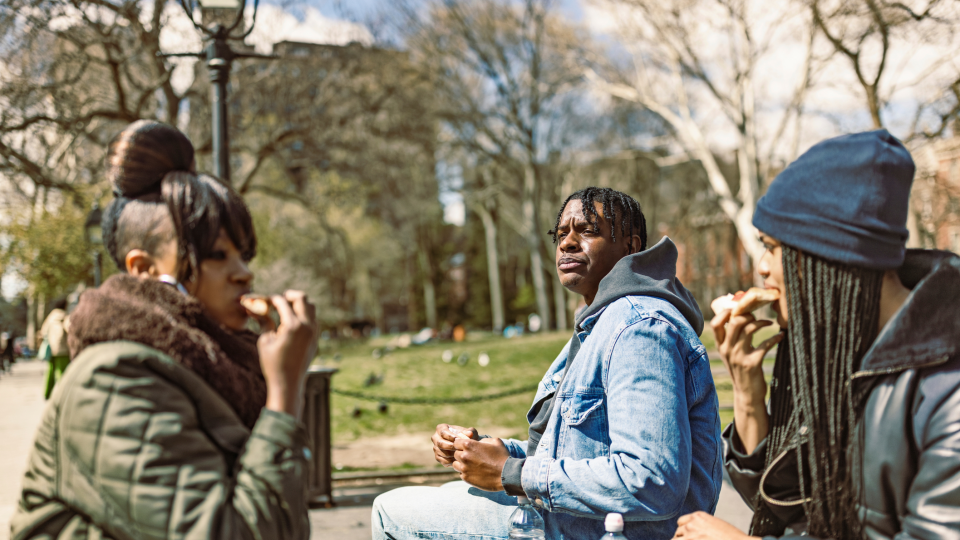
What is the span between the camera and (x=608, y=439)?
2.23 metres

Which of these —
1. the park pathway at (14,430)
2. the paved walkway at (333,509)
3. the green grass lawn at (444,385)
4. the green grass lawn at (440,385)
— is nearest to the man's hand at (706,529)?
the paved walkway at (333,509)

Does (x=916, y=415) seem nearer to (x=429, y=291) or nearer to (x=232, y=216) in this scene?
(x=232, y=216)

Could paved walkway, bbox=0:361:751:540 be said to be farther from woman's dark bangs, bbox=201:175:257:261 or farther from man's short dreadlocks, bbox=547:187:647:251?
man's short dreadlocks, bbox=547:187:647:251

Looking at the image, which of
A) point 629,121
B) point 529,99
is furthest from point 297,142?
point 629,121

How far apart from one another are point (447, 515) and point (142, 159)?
150cm

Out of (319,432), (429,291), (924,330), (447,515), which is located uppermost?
(924,330)

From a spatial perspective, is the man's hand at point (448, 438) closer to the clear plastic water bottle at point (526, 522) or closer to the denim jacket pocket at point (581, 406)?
the clear plastic water bottle at point (526, 522)

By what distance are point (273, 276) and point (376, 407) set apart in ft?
73.5

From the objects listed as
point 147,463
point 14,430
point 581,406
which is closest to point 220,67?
point 581,406

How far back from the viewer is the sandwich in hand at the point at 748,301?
1832 millimetres

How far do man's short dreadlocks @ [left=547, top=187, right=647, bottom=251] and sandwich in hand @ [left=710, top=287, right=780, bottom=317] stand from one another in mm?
688

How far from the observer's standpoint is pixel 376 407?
1177 centimetres

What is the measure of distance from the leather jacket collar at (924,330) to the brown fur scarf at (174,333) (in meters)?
1.38

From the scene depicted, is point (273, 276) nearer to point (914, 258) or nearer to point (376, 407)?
point (376, 407)
